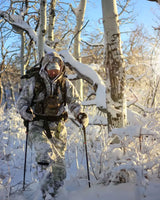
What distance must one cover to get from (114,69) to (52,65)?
0.93 metres

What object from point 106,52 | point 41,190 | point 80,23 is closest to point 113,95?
point 106,52

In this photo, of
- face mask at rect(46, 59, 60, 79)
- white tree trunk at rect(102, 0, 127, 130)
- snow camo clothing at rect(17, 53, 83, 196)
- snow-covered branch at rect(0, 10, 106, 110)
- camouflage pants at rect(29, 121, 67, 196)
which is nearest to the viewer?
camouflage pants at rect(29, 121, 67, 196)

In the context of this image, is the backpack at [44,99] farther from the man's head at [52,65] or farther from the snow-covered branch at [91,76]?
the snow-covered branch at [91,76]

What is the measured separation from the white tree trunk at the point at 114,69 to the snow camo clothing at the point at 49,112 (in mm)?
533

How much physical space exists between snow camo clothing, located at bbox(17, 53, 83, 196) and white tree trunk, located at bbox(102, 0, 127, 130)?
21.0 inches

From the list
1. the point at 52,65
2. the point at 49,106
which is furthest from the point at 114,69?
the point at 49,106

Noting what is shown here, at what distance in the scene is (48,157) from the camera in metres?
2.14

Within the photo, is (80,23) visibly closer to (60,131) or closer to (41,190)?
(60,131)

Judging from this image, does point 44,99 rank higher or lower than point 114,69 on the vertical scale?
lower

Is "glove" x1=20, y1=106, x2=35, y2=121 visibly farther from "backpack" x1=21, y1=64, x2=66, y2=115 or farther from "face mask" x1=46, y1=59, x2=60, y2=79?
"face mask" x1=46, y1=59, x2=60, y2=79

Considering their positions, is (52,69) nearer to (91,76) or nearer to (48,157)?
(48,157)

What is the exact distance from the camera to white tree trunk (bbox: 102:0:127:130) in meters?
2.65

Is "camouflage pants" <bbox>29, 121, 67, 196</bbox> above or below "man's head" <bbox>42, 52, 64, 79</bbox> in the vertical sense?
below

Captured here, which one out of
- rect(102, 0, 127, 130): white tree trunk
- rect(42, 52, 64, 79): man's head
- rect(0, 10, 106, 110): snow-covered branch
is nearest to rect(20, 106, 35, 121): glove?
rect(42, 52, 64, 79): man's head
